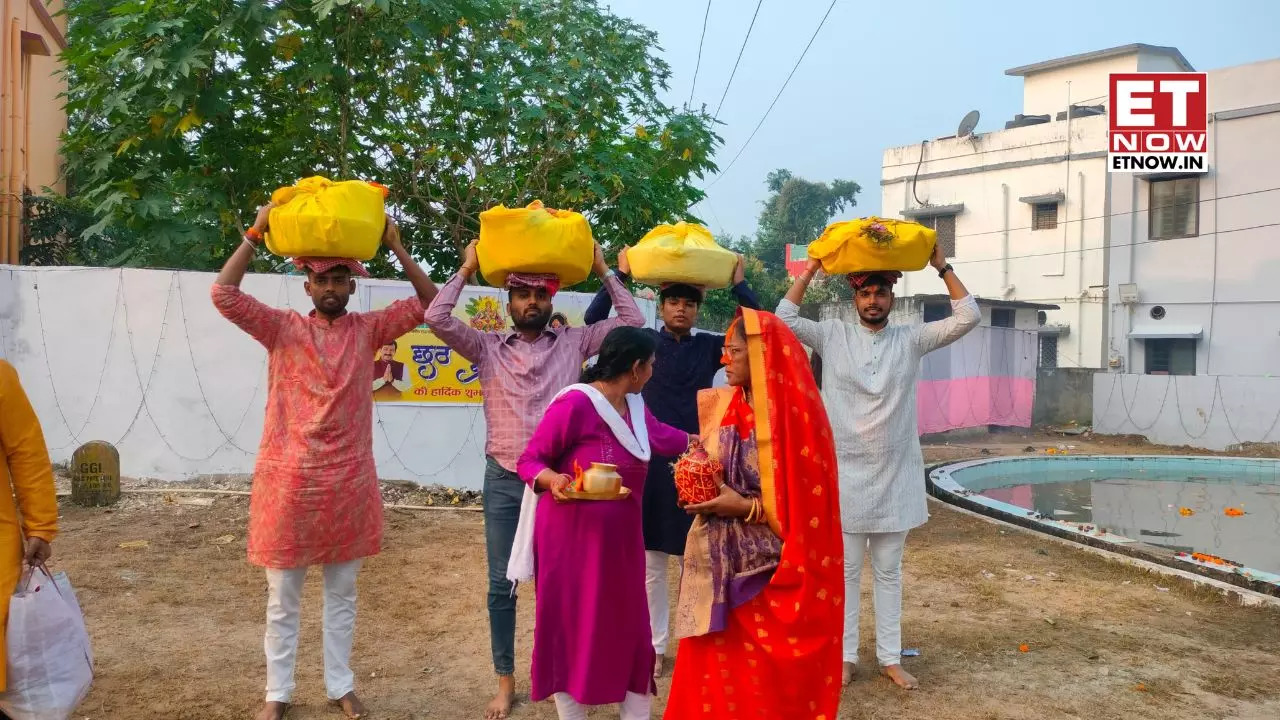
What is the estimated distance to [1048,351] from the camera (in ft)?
87.7

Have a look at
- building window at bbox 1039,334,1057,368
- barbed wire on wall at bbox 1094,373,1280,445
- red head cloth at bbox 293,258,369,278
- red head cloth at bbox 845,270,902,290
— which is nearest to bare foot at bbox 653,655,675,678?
red head cloth at bbox 845,270,902,290

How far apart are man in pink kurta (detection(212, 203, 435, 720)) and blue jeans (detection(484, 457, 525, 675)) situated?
0.49 meters

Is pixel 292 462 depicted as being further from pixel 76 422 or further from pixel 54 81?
pixel 54 81

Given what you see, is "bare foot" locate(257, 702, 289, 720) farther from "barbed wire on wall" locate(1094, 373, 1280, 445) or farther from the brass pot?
"barbed wire on wall" locate(1094, 373, 1280, 445)

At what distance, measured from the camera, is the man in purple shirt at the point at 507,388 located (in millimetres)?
4113

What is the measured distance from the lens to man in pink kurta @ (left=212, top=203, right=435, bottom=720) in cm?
389

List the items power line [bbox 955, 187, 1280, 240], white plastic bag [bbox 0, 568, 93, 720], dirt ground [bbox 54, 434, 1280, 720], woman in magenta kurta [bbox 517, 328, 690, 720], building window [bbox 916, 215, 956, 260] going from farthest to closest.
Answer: building window [bbox 916, 215, 956, 260] → power line [bbox 955, 187, 1280, 240] → dirt ground [bbox 54, 434, 1280, 720] → woman in magenta kurta [bbox 517, 328, 690, 720] → white plastic bag [bbox 0, 568, 93, 720]

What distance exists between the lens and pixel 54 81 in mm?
16125

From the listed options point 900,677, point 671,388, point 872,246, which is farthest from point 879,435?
point 900,677

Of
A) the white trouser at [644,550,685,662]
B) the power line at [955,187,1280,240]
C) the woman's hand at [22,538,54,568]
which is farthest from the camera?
the power line at [955,187,1280,240]

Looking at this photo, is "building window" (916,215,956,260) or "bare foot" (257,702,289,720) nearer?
"bare foot" (257,702,289,720)

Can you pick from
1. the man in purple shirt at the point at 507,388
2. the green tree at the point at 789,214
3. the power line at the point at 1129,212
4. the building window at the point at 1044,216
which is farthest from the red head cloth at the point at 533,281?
the green tree at the point at 789,214

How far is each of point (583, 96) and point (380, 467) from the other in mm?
4596

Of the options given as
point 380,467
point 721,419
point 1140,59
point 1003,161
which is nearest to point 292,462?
point 721,419
